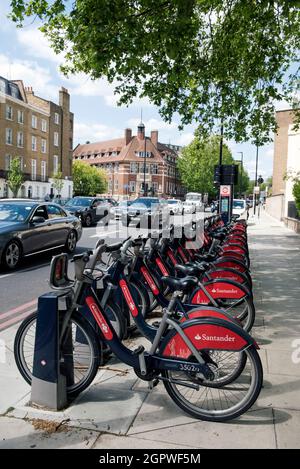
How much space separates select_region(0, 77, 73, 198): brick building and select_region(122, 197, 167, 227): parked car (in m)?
26.2

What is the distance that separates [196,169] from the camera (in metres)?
87.0

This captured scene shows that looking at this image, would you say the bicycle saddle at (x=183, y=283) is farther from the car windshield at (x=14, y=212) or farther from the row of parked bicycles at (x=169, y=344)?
the car windshield at (x=14, y=212)

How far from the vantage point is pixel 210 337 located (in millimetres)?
2926

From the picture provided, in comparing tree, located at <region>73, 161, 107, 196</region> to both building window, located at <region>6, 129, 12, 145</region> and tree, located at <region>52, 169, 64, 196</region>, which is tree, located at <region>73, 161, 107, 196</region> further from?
building window, located at <region>6, 129, 12, 145</region>

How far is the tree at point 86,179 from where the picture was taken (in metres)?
80.8

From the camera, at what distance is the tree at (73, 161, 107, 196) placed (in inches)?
3182

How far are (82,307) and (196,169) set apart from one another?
8542cm

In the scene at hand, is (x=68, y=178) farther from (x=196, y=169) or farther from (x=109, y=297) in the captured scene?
(x=109, y=297)

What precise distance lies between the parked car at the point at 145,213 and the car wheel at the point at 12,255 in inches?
525

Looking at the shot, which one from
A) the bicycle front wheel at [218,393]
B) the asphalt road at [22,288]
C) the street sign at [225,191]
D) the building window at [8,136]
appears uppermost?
the building window at [8,136]

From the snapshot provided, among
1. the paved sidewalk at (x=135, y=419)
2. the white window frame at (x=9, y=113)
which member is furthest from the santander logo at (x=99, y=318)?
the white window frame at (x=9, y=113)

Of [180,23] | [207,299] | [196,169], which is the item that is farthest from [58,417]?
[196,169]

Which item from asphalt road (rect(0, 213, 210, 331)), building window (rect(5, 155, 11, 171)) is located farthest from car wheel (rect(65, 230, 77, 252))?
building window (rect(5, 155, 11, 171))

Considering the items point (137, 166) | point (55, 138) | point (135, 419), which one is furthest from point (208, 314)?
point (137, 166)
